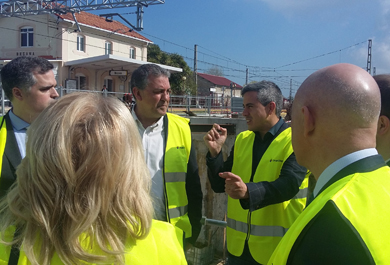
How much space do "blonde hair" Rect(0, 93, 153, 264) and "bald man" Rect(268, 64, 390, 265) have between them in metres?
0.57

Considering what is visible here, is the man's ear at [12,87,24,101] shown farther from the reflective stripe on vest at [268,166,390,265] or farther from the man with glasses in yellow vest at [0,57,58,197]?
the reflective stripe on vest at [268,166,390,265]

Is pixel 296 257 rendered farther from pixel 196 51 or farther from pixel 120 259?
pixel 196 51

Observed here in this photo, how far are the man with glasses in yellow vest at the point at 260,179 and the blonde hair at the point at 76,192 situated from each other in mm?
1110

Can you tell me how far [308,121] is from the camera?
1.32 meters

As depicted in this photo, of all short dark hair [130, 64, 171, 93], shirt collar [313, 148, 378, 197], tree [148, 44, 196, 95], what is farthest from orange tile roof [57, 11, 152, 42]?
shirt collar [313, 148, 378, 197]

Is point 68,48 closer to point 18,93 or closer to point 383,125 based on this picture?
point 18,93

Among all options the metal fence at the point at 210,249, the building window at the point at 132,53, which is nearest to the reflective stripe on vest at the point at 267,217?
the metal fence at the point at 210,249

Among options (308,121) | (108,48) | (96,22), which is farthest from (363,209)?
(96,22)

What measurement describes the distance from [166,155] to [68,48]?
25.0 meters

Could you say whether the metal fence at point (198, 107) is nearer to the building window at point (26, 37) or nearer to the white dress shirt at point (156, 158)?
the building window at point (26, 37)

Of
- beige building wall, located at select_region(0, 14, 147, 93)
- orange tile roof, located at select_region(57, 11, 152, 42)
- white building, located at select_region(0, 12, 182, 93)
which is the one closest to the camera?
white building, located at select_region(0, 12, 182, 93)

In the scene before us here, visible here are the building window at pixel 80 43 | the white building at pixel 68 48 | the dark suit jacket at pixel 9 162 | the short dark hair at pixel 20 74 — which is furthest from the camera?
the building window at pixel 80 43

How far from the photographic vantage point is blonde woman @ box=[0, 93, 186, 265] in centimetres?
108

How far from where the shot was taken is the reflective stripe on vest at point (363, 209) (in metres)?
1.00
